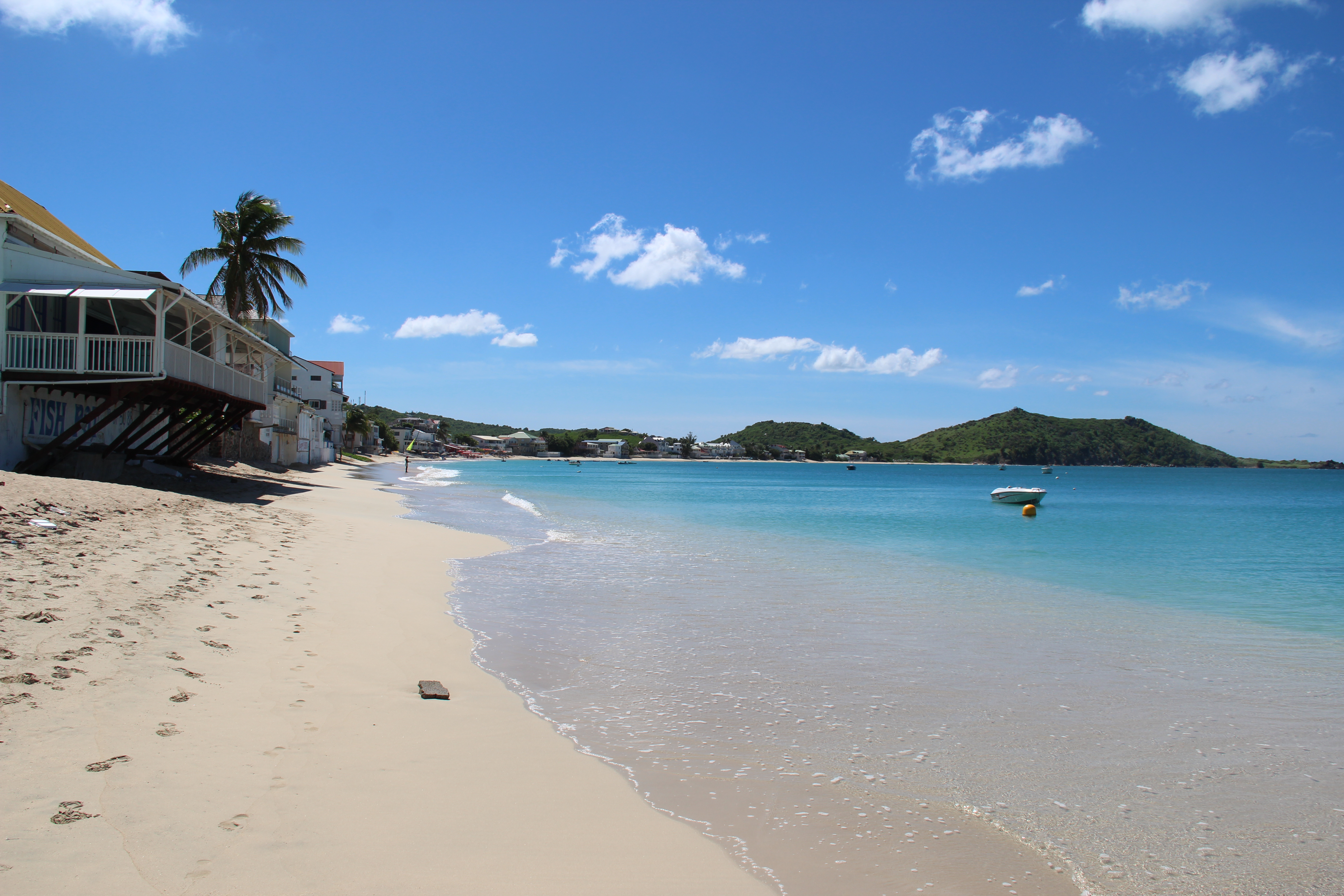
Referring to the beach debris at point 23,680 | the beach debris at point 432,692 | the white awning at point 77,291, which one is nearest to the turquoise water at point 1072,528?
the beach debris at point 432,692

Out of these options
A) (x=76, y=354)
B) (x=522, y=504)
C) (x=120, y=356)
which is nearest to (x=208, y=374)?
(x=120, y=356)

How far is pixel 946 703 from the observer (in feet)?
22.0

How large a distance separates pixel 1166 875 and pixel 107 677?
6698 mm

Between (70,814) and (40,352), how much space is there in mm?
16785

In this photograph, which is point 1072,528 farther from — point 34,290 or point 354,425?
point 354,425

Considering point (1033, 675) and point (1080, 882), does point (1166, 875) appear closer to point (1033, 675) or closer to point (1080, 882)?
point (1080, 882)

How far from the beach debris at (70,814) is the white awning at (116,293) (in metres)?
14.8

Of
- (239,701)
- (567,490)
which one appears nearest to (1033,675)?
(239,701)

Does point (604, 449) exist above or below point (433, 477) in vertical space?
above

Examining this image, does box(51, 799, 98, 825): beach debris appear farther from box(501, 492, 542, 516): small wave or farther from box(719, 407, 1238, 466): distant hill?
box(719, 407, 1238, 466): distant hill

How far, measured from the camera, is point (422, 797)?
4.21 meters

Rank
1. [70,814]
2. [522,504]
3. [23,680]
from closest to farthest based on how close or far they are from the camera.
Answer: [70,814]
[23,680]
[522,504]

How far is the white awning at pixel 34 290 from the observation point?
50.1 ft

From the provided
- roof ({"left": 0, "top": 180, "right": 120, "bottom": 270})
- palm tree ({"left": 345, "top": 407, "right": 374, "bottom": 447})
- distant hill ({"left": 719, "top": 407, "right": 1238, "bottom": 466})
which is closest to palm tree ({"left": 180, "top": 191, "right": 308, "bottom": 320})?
roof ({"left": 0, "top": 180, "right": 120, "bottom": 270})
